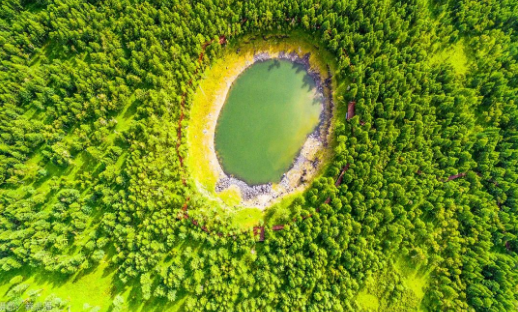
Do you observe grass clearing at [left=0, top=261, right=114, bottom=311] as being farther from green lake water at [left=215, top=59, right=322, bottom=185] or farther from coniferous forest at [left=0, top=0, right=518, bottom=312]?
green lake water at [left=215, top=59, right=322, bottom=185]

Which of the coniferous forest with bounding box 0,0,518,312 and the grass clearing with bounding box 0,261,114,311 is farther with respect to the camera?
the grass clearing with bounding box 0,261,114,311

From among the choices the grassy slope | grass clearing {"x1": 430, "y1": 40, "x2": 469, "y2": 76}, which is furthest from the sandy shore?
grass clearing {"x1": 430, "y1": 40, "x2": 469, "y2": 76}

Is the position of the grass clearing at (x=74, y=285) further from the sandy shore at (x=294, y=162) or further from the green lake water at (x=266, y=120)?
A: the green lake water at (x=266, y=120)

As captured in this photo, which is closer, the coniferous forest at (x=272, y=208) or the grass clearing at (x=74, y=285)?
the coniferous forest at (x=272, y=208)

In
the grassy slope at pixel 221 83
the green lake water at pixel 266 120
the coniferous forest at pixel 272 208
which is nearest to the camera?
the coniferous forest at pixel 272 208

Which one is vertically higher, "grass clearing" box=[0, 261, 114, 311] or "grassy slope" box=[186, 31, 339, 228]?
"grassy slope" box=[186, 31, 339, 228]

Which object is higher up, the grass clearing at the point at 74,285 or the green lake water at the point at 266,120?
the green lake water at the point at 266,120

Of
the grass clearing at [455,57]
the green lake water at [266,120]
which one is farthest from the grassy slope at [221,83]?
the grass clearing at [455,57]

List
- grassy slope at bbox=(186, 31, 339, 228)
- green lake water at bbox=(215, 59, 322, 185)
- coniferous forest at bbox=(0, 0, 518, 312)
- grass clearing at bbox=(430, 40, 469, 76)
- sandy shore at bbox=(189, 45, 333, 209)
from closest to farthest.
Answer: coniferous forest at bbox=(0, 0, 518, 312), grass clearing at bbox=(430, 40, 469, 76), sandy shore at bbox=(189, 45, 333, 209), grassy slope at bbox=(186, 31, 339, 228), green lake water at bbox=(215, 59, 322, 185)
